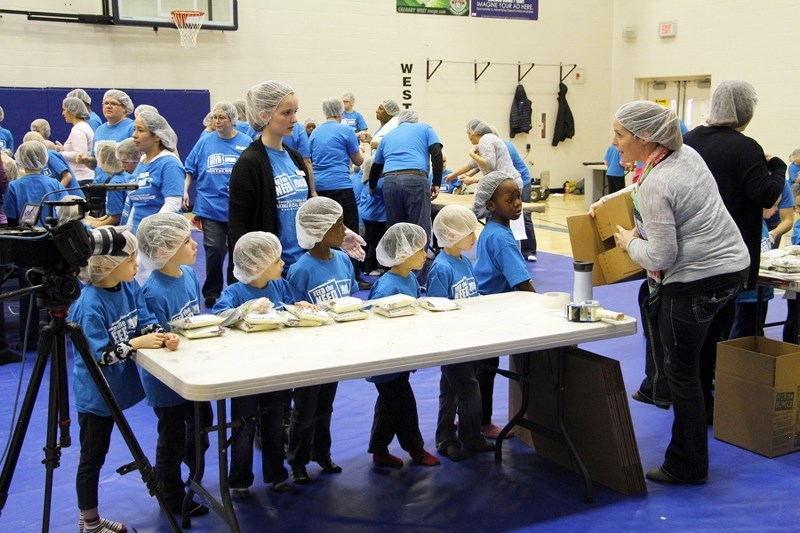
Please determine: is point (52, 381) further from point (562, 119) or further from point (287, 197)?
point (562, 119)

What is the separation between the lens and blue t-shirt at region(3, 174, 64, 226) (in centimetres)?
544

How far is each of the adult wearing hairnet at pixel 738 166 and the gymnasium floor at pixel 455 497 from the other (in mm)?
852

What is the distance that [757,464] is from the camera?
3.55m

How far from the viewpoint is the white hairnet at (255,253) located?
10.2 feet

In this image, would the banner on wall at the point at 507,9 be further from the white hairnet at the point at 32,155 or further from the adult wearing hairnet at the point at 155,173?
the adult wearing hairnet at the point at 155,173

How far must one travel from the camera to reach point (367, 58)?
43.8 feet

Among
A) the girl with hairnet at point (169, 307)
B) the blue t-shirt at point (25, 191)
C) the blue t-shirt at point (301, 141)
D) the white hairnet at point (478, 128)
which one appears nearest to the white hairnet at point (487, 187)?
the girl with hairnet at point (169, 307)

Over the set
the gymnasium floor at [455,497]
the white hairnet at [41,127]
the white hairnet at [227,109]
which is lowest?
the gymnasium floor at [455,497]

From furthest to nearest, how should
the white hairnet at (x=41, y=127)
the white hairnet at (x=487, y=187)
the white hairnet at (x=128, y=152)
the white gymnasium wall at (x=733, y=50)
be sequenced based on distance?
1. the white gymnasium wall at (x=733, y=50)
2. the white hairnet at (x=41, y=127)
3. the white hairnet at (x=128, y=152)
4. the white hairnet at (x=487, y=187)

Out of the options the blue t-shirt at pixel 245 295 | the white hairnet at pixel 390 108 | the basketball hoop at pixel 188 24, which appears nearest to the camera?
the blue t-shirt at pixel 245 295

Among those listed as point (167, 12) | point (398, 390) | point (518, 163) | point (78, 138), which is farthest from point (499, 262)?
point (167, 12)

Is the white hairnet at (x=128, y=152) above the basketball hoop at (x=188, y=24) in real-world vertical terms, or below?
below

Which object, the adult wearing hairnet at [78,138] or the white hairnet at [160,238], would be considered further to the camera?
the adult wearing hairnet at [78,138]

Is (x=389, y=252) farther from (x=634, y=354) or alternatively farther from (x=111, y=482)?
(x=634, y=354)
